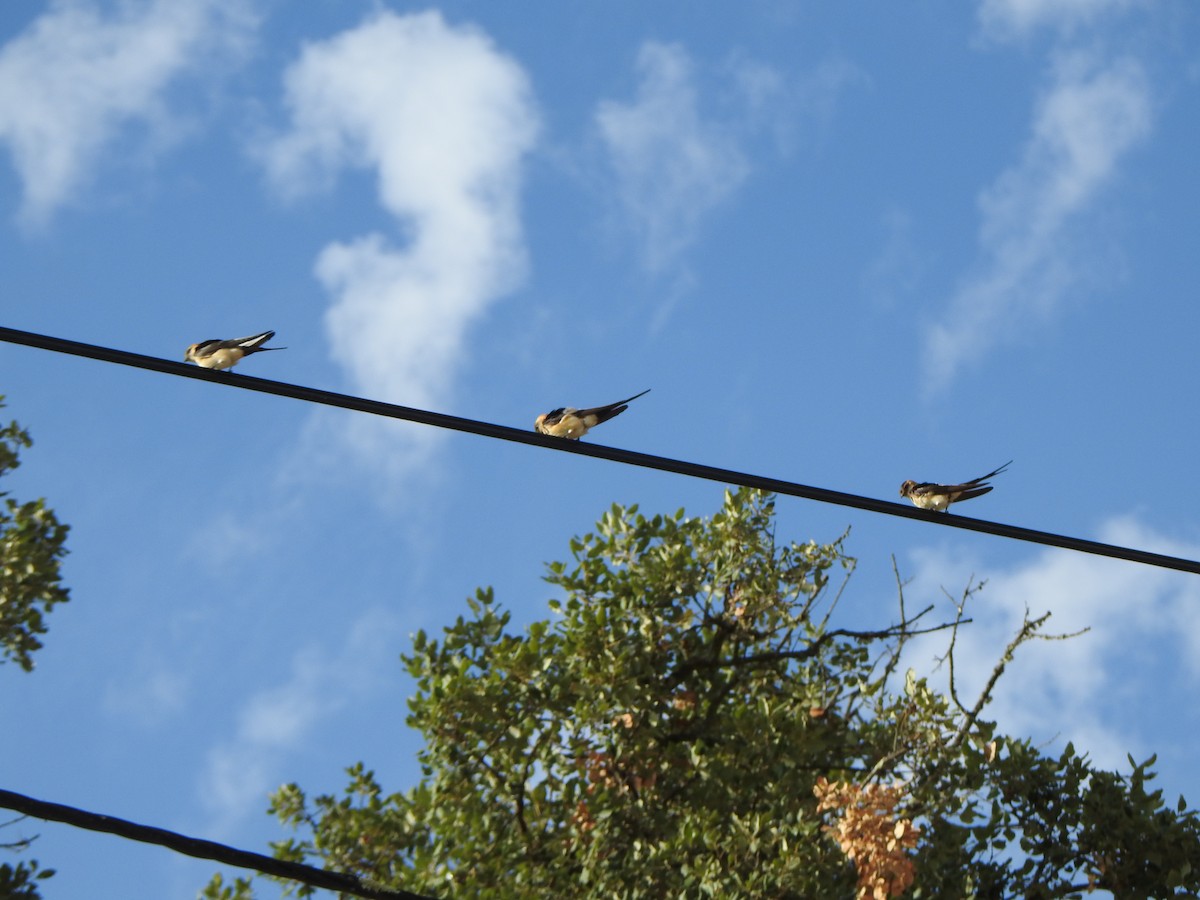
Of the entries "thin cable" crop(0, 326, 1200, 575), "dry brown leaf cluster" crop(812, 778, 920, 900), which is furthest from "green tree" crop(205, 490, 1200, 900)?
"thin cable" crop(0, 326, 1200, 575)

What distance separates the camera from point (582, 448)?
5969mm

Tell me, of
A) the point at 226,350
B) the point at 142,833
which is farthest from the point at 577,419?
the point at 142,833

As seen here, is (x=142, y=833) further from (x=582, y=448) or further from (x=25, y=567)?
(x=25, y=567)

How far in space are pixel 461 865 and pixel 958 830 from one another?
12.7 feet

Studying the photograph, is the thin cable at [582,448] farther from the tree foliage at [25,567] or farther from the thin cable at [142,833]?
the tree foliage at [25,567]

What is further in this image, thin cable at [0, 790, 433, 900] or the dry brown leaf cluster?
the dry brown leaf cluster

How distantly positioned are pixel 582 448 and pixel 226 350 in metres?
4.66

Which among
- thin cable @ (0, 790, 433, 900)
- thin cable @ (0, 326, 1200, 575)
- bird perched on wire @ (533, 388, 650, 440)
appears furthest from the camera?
bird perched on wire @ (533, 388, 650, 440)

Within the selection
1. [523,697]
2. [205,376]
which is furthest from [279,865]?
[523,697]

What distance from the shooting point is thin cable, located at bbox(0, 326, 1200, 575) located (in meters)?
5.62

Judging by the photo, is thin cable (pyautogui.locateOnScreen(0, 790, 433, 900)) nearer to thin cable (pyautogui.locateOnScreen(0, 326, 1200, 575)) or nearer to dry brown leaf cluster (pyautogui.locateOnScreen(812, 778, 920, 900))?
thin cable (pyautogui.locateOnScreen(0, 326, 1200, 575))

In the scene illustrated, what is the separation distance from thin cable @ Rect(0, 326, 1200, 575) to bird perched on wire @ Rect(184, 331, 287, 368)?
3543mm

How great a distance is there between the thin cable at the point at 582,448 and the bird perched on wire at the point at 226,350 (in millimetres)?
3543

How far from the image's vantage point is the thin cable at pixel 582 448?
5.62 m
